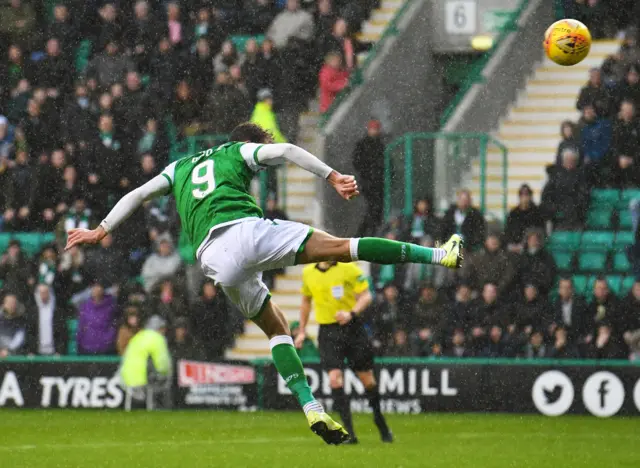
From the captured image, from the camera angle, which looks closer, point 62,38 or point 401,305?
point 401,305

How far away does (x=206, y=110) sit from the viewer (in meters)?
21.7

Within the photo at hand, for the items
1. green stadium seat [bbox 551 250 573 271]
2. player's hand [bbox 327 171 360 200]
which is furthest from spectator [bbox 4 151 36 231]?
player's hand [bbox 327 171 360 200]

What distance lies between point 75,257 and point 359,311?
7.60m

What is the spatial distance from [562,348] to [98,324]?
19.4ft

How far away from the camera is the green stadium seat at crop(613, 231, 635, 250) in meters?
19.5

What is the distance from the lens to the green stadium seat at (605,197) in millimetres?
19703

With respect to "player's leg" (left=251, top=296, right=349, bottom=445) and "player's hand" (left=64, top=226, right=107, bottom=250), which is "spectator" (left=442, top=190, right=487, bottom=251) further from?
"player's hand" (left=64, top=226, right=107, bottom=250)

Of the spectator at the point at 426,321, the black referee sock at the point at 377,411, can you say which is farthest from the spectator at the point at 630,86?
the black referee sock at the point at 377,411

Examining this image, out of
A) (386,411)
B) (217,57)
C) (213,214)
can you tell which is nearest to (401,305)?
(386,411)

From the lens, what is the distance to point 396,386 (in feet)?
58.8

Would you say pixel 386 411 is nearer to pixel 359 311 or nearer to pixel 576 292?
pixel 576 292

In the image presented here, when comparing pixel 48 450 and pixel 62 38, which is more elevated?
pixel 62 38

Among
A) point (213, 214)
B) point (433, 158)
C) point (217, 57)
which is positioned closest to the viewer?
point (213, 214)

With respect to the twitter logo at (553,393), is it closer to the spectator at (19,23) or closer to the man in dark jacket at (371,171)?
the man in dark jacket at (371,171)
